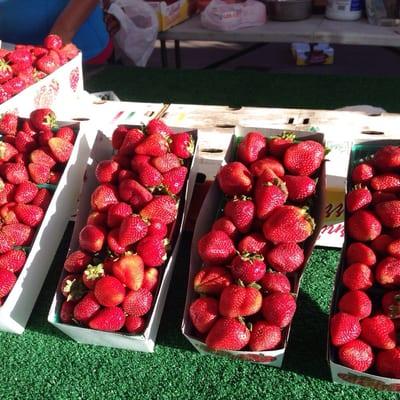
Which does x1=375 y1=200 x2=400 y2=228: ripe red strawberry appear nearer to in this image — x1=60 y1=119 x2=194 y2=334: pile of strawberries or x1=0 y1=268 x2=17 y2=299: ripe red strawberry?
x1=60 y1=119 x2=194 y2=334: pile of strawberries

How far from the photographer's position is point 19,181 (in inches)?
60.9

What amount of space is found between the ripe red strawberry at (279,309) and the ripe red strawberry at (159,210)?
380 mm

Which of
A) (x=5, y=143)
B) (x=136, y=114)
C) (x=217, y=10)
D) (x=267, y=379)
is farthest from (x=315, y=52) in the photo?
(x=267, y=379)

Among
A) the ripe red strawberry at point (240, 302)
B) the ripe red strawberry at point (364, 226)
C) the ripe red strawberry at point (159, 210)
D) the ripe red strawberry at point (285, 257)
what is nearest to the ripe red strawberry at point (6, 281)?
the ripe red strawberry at point (159, 210)

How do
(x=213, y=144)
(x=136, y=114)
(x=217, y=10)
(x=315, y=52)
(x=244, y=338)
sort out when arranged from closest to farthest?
(x=244, y=338), (x=213, y=144), (x=136, y=114), (x=217, y=10), (x=315, y=52)

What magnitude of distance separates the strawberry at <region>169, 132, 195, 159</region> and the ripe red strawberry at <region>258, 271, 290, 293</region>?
0.51 metres

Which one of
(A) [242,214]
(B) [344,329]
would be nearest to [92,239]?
(A) [242,214]

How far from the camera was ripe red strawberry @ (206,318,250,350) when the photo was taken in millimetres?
1095

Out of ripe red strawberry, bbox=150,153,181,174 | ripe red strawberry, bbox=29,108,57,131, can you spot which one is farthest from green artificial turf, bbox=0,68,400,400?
ripe red strawberry, bbox=29,108,57,131

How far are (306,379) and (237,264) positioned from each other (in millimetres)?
395

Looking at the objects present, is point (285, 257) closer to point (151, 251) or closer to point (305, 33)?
point (151, 251)

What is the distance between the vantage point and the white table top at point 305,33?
320 centimetres

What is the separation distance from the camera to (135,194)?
136cm

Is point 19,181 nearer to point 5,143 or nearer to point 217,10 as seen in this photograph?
point 5,143
